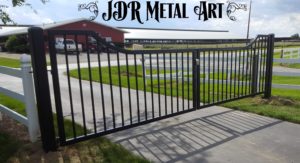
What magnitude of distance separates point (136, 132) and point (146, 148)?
0.66 metres

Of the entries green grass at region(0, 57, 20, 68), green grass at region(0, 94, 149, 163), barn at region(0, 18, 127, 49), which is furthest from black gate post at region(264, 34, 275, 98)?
barn at region(0, 18, 127, 49)

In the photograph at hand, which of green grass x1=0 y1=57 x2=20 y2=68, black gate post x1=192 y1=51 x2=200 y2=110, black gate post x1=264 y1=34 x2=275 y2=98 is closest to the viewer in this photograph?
black gate post x1=192 y1=51 x2=200 y2=110

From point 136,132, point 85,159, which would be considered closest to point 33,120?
point 85,159

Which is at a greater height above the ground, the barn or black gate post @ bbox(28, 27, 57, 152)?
the barn

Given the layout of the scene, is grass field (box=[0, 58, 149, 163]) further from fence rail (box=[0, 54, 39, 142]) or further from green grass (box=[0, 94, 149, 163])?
fence rail (box=[0, 54, 39, 142])

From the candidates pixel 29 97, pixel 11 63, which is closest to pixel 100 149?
pixel 29 97

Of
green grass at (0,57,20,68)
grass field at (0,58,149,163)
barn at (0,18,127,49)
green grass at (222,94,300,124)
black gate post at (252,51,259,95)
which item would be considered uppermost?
barn at (0,18,127,49)

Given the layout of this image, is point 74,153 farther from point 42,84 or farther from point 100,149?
point 42,84

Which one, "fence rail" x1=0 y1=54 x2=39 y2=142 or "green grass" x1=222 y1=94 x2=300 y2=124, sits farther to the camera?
"green grass" x1=222 y1=94 x2=300 y2=124

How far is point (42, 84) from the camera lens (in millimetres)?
3289

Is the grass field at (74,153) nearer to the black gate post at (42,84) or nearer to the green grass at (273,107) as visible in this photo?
the black gate post at (42,84)

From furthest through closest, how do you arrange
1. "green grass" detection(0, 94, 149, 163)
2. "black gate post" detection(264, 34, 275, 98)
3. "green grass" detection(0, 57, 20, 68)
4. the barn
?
the barn
"green grass" detection(0, 57, 20, 68)
"black gate post" detection(264, 34, 275, 98)
"green grass" detection(0, 94, 149, 163)

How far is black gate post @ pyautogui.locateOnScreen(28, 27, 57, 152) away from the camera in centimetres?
319

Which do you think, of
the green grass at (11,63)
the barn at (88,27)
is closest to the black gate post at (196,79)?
the green grass at (11,63)
